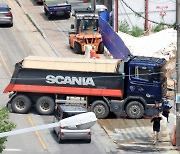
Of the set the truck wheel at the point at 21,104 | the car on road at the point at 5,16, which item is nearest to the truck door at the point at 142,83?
the truck wheel at the point at 21,104

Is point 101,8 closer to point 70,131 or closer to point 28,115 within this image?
point 28,115

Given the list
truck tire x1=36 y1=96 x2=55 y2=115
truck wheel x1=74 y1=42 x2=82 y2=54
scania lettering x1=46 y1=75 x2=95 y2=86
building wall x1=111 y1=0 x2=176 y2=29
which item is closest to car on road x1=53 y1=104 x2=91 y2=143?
scania lettering x1=46 y1=75 x2=95 y2=86

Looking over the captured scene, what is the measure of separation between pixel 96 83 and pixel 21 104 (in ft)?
12.4

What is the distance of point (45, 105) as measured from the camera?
1257 inches

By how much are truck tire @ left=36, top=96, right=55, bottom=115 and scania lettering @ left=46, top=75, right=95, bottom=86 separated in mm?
861

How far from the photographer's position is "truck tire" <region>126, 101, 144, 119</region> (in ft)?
103

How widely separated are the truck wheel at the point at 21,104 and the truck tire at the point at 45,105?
1.63 ft

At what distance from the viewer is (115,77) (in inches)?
1224

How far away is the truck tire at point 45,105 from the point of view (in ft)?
104

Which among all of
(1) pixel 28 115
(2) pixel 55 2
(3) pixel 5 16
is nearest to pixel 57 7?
(2) pixel 55 2

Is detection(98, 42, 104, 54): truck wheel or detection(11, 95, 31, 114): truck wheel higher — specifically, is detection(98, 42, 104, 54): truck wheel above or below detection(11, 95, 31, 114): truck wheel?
above

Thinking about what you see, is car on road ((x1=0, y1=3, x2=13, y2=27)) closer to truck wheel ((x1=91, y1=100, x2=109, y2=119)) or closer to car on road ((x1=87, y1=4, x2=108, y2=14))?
car on road ((x1=87, y1=4, x2=108, y2=14))

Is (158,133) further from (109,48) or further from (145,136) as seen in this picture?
(109,48)

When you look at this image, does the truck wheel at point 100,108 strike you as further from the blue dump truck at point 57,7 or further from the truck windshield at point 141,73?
the blue dump truck at point 57,7
